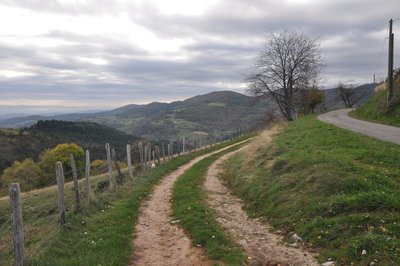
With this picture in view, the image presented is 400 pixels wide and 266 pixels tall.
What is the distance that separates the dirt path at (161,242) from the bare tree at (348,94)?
83477mm

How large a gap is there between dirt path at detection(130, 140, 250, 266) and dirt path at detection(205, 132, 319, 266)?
4.38ft

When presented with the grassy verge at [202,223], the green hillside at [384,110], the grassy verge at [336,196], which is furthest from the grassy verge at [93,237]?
the green hillside at [384,110]

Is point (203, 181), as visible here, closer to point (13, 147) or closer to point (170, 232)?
point (170, 232)

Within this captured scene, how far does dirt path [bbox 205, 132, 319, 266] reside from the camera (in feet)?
28.6

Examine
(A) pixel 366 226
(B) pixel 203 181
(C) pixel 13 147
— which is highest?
(A) pixel 366 226

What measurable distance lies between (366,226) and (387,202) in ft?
4.47

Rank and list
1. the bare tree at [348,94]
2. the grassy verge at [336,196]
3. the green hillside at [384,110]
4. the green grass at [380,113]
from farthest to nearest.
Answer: the bare tree at [348,94] < the green hillside at [384,110] < the green grass at [380,113] < the grassy verge at [336,196]

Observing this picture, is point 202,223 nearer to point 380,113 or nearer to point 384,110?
point 384,110

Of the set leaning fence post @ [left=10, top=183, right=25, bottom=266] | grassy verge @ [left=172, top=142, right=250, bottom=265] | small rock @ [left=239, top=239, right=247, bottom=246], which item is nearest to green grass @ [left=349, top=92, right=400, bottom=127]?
grassy verge @ [left=172, top=142, right=250, bottom=265]

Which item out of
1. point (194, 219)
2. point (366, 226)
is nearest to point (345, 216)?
point (366, 226)

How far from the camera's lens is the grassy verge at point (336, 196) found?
8383 millimetres

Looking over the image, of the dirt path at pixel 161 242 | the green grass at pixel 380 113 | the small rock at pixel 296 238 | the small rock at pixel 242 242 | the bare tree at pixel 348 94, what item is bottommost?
the dirt path at pixel 161 242

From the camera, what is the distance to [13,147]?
14375 cm

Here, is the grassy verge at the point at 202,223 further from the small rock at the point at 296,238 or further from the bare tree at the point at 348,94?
the bare tree at the point at 348,94
